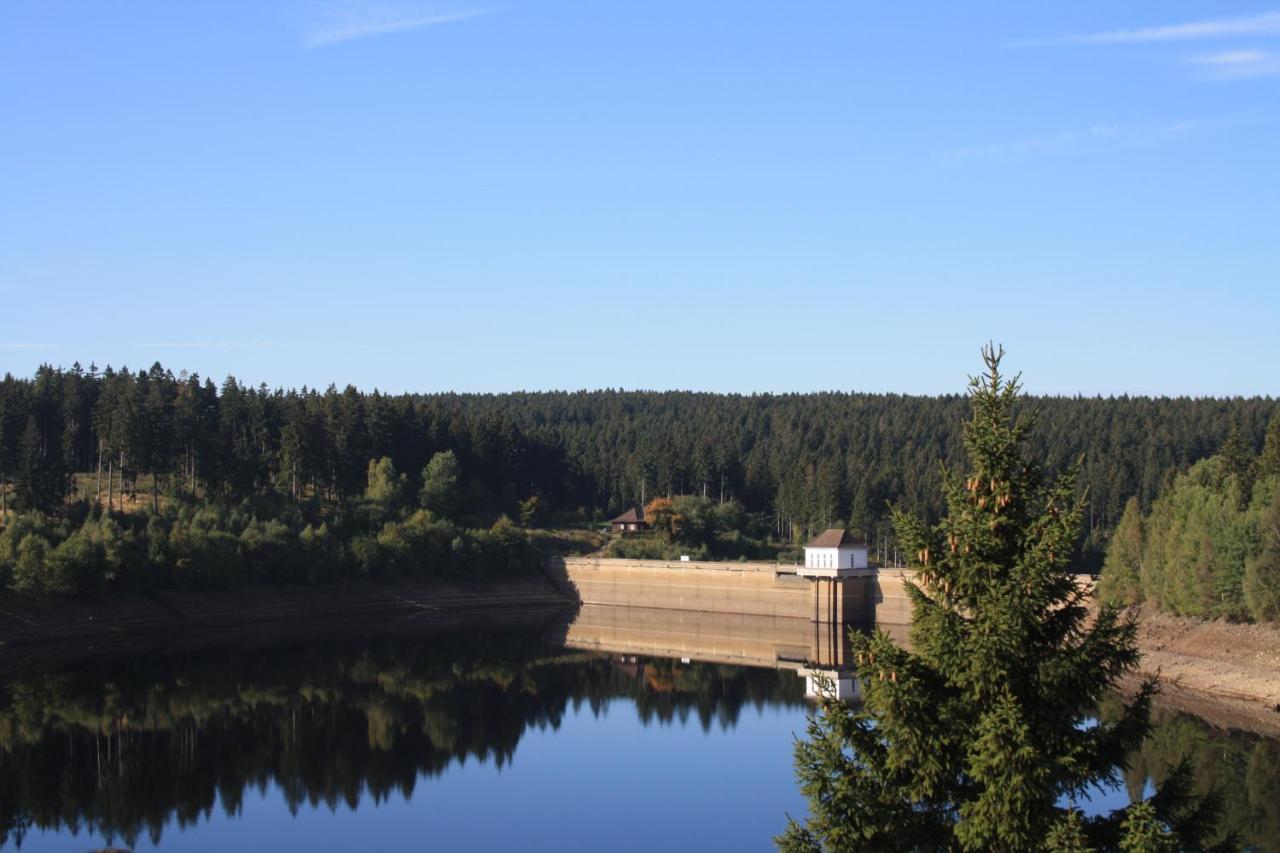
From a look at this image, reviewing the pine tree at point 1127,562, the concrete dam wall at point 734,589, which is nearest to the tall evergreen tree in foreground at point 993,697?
the pine tree at point 1127,562

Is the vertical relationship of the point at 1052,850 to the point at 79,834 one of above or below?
above

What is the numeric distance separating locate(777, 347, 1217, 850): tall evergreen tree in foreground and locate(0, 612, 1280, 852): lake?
24132mm

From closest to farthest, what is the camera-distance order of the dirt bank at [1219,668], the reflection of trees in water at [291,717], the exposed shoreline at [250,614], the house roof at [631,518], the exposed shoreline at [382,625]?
1. the reflection of trees in water at [291,717]
2. the dirt bank at [1219,668]
3. the exposed shoreline at [382,625]
4. the exposed shoreline at [250,614]
5. the house roof at [631,518]

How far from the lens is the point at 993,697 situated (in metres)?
11.6

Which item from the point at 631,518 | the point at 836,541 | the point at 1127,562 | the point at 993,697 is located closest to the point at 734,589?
the point at 836,541

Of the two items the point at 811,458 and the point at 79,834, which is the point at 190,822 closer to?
the point at 79,834

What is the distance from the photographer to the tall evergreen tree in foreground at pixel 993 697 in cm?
1135

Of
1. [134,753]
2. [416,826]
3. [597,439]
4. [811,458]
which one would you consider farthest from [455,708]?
[597,439]

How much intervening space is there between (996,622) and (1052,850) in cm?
187

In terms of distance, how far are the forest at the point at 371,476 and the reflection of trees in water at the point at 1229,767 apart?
54.7ft

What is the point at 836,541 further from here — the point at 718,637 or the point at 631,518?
the point at 631,518

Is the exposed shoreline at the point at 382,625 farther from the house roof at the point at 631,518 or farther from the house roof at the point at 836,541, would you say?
the house roof at the point at 836,541

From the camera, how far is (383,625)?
82.8 m

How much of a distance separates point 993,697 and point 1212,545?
2202 inches
